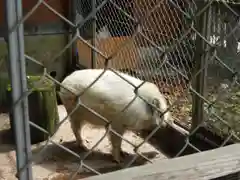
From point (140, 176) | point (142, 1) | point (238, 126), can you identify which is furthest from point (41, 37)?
point (140, 176)

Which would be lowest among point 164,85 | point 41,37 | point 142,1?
point 164,85

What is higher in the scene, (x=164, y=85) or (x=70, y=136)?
(x=164, y=85)

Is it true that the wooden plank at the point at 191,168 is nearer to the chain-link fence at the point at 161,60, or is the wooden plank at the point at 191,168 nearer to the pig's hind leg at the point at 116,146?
the chain-link fence at the point at 161,60

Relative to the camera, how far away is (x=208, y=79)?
2021 mm

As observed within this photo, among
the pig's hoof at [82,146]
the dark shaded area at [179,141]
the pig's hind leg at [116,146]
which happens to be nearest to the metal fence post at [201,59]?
the dark shaded area at [179,141]

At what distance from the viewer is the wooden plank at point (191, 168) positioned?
89cm

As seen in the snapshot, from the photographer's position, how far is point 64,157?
2.72 meters

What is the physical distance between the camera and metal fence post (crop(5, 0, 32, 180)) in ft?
2.27

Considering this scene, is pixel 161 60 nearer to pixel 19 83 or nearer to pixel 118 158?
pixel 19 83

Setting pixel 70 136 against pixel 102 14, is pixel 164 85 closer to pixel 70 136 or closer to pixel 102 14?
pixel 70 136

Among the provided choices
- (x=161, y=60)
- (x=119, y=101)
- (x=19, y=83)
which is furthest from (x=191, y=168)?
(x=119, y=101)

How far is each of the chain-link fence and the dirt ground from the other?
6 centimetres

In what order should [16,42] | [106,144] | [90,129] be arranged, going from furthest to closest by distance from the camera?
[90,129]
[106,144]
[16,42]

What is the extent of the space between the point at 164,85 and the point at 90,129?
25.9 inches
